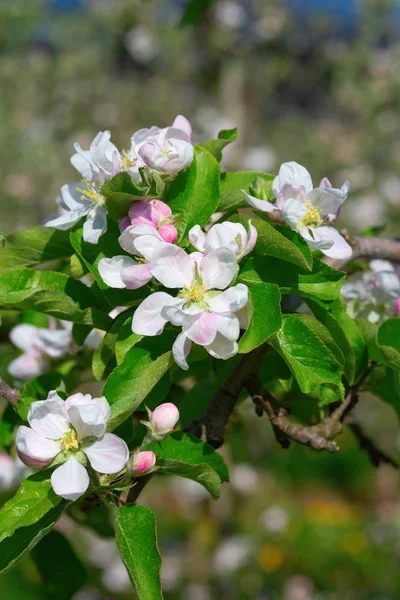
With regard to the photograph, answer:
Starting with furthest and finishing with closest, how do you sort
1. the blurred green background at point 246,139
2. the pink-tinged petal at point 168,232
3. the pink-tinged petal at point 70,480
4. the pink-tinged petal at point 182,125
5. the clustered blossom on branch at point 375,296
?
the blurred green background at point 246,139, the clustered blossom on branch at point 375,296, the pink-tinged petal at point 182,125, the pink-tinged petal at point 168,232, the pink-tinged petal at point 70,480

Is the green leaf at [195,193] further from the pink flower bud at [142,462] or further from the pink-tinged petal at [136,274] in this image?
the pink flower bud at [142,462]

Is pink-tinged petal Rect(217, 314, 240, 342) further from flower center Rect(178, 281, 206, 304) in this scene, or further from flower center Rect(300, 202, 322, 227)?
flower center Rect(300, 202, 322, 227)

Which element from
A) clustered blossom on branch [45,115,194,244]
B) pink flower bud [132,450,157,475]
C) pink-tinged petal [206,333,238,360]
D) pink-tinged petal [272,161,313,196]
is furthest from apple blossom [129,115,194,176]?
pink flower bud [132,450,157,475]

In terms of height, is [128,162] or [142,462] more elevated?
[128,162]

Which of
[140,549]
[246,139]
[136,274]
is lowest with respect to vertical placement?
[246,139]

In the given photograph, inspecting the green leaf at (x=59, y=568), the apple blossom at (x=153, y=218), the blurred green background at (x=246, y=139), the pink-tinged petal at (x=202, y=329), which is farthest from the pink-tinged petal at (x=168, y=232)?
the blurred green background at (x=246, y=139)

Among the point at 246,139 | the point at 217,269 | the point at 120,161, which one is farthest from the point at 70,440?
the point at 246,139

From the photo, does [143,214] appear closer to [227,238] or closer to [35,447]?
[227,238]
